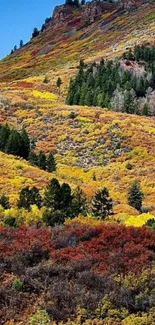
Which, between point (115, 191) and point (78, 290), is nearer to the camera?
point (78, 290)

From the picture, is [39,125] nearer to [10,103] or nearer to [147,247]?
[10,103]

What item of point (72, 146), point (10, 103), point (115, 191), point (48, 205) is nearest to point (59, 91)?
point (10, 103)

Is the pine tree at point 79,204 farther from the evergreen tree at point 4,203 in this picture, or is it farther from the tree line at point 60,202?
the evergreen tree at point 4,203

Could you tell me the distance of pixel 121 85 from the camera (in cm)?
11831

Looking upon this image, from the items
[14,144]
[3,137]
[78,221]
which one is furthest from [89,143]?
[78,221]

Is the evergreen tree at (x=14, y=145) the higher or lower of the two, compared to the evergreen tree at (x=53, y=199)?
higher

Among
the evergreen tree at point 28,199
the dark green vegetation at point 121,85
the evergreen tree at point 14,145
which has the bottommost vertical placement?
the evergreen tree at point 28,199

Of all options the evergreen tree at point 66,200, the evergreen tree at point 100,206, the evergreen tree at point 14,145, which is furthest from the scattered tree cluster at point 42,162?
the evergreen tree at point 66,200

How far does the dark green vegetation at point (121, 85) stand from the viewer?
10784cm

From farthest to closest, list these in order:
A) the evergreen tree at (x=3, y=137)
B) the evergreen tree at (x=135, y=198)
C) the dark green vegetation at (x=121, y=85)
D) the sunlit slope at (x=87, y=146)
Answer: the dark green vegetation at (x=121, y=85) → the evergreen tree at (x=3, y=137) → the sunlit slope at (x=87, y=146) → the evergreen tree at (x=135, y=198)

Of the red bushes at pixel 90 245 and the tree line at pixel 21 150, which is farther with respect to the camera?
the tree line at pixel 21 150

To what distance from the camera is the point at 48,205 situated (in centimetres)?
2934

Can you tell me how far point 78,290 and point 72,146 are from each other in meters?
55.5

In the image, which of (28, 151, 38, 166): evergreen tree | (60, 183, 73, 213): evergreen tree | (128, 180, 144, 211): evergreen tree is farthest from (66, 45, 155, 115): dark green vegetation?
(60, 183, 73, 213): evergreen tree
